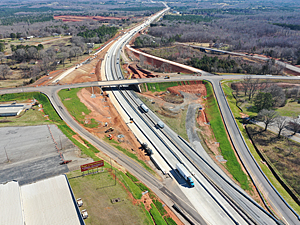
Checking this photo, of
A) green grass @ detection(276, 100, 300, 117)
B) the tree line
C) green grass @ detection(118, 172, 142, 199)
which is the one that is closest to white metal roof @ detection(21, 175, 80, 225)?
green grass @ detection(118, 172, 142, 199)

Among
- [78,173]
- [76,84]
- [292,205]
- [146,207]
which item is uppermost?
[76,84]

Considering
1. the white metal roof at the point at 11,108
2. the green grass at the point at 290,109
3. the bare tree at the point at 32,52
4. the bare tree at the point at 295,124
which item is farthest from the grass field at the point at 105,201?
the bare tree at the point at 32,52

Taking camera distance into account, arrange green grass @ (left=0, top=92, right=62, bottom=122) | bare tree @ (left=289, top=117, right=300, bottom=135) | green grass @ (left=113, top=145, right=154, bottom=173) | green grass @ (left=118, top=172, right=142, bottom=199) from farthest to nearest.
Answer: green grass @ (left=0, top=92, right=62, bottom=122) → bare tree @ (left=289, top=117, right=300, bottom=135) → green grass @ (left=113, top=145, right=154, bottom=173) → green grass @ (left=118, top=172, right=142, bottom=199)

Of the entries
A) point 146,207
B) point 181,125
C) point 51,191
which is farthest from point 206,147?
point 51,191

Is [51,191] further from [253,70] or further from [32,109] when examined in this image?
[253,70]

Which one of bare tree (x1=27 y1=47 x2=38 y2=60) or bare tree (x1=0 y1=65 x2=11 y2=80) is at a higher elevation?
bare tree (x1=27 y1=47 x2=38 y2=60)

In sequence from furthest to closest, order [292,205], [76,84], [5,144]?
1. [76,84]
2. [5,144]
3. [292,205]

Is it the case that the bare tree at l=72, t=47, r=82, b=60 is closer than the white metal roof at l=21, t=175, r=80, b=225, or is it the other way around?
the white metal roof at l=21, t=175, r=80, b=225

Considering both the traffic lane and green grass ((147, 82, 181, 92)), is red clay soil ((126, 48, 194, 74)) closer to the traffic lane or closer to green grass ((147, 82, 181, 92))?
green grass ((147, 82, 181, 92))
